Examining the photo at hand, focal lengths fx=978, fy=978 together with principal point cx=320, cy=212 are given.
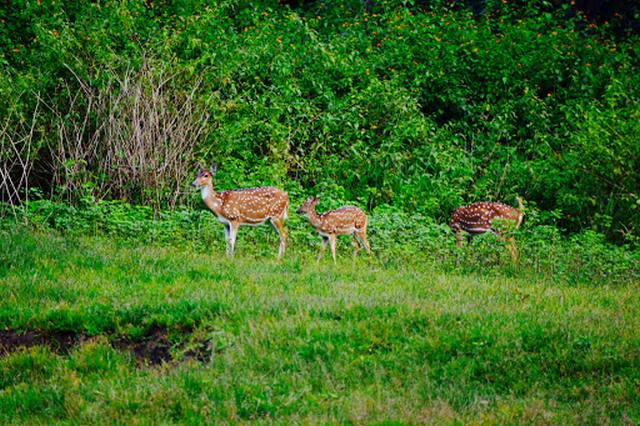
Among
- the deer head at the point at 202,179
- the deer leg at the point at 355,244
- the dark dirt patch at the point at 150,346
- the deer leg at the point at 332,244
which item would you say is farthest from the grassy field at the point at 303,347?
the deer head at the point at 202,179

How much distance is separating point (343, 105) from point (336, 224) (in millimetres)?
5985

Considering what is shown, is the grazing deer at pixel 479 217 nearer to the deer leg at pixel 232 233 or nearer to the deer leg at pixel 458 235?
the deer leg at pixel 458 235

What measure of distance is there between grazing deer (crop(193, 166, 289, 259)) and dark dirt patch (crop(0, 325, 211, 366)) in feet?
14.2

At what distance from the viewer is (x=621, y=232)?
55.1 feet

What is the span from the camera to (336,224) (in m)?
13.9

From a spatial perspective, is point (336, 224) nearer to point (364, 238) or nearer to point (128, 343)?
point (364, 238)

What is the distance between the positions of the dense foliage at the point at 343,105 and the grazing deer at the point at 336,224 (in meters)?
2.70

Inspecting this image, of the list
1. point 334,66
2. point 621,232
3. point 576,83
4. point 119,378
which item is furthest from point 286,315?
point 576,83

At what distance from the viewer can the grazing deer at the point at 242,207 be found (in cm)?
1394

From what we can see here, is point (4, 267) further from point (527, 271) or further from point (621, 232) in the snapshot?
point (621, 232)

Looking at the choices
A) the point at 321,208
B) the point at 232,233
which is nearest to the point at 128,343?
the point at 232,233

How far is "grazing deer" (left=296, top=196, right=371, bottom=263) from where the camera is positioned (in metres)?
13.9

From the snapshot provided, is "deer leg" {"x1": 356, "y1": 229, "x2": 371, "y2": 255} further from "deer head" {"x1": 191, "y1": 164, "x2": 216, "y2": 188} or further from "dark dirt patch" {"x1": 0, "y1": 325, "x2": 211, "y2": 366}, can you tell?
"dark dirt patch" {"x1": 0, "y1": 325, "x2": 211, "y2": 366}

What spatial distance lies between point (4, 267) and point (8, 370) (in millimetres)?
3210
